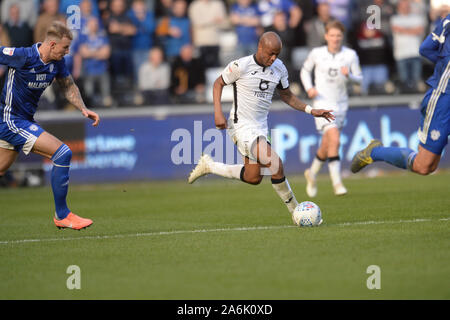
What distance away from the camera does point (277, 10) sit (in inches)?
763

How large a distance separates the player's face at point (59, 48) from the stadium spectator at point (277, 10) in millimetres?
10284

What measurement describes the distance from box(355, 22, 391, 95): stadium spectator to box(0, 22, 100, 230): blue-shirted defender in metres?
10.8

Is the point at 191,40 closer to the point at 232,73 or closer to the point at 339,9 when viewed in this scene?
the point at 339,9

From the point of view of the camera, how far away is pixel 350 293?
614cm

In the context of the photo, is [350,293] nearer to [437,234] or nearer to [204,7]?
[437,234]

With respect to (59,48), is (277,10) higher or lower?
higher

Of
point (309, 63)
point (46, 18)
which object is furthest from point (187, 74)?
point (309, 63)

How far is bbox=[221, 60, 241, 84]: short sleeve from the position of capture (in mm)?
10109

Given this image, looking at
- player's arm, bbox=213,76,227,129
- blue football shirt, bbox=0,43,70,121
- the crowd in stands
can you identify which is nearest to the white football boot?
player's arm, bbox=213,76,227,129

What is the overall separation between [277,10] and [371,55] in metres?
2.42

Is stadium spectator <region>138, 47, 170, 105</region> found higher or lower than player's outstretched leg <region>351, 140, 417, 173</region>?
higher

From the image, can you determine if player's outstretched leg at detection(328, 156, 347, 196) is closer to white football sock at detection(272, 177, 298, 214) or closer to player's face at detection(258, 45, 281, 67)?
white football sock at detection(272, 177, 298, 214)
